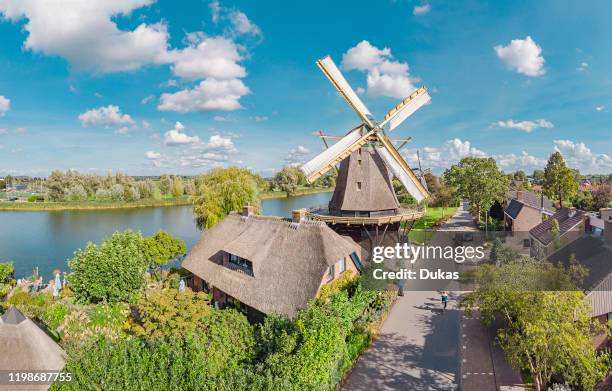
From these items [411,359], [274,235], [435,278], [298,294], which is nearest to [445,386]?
[411,359]

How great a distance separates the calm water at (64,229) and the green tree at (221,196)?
6.03 meters

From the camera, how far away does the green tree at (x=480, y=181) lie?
33688 mm

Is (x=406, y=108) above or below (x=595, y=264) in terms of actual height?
above

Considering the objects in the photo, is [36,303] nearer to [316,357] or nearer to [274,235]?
[274,235]

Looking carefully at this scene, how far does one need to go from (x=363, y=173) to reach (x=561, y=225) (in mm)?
14677

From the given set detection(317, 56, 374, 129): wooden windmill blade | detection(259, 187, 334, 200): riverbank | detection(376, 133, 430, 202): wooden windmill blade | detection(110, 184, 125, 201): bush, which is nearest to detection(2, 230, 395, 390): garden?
detection(376, 133, 430, 202): wooden windmill blade

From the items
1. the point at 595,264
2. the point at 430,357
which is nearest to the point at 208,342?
the point at 430,357

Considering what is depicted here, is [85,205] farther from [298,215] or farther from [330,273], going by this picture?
[330,273]

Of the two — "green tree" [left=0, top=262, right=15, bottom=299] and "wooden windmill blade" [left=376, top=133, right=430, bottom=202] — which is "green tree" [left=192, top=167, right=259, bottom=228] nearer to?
"green tree" [left=0, top=262, right=15, bottom=299]

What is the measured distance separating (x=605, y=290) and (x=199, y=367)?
13692 mm

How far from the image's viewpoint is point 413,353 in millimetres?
12305

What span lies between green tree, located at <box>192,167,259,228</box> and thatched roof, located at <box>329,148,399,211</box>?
433 inches

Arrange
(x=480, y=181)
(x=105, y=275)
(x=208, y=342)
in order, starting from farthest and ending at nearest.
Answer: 1. (x=480, y=181)
2. (x=105, y=275)
3. (x=208, y=342)

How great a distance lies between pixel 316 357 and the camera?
29.3 ft
